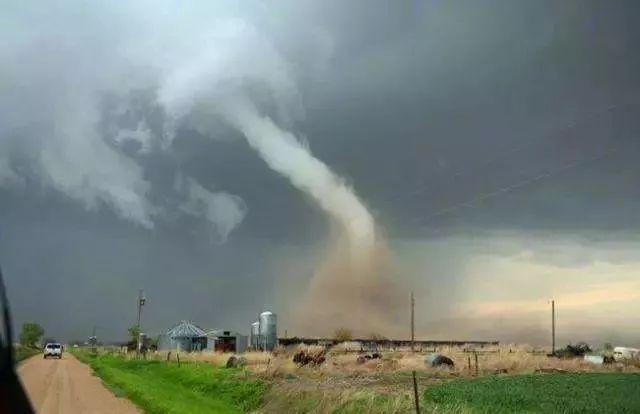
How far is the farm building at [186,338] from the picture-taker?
128 metres

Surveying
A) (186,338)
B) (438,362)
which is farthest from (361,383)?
(186,338)

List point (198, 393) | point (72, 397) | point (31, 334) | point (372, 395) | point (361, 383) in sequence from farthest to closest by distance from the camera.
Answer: point (31, 334)
point (198, 393)
point (72, 397)
point (361, 383)
point (372, 395)

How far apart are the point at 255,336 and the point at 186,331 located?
67.9 feet

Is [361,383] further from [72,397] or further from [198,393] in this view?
[72,397]

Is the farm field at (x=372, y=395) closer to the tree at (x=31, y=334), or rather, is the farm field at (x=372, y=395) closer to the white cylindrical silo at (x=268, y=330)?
the white cylindrical silo at (x=268, y=330)

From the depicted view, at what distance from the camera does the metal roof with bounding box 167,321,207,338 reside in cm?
12975

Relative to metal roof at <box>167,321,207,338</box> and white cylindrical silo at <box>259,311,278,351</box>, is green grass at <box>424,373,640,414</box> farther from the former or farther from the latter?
metal roof at <box>167,321,207,338</box>

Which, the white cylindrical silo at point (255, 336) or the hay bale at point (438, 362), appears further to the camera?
the white cylindrical silo at point (255, 336)

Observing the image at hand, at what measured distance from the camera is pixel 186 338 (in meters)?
130

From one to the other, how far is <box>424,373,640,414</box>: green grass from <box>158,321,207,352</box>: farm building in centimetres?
9969

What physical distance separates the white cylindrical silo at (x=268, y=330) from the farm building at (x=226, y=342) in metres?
5.19

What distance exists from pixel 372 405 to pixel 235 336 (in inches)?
3969

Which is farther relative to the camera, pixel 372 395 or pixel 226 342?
pixel 226 342

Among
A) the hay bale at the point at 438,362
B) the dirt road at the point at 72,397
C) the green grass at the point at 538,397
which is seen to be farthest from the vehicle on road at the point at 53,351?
the green grass at the point at 538,397
